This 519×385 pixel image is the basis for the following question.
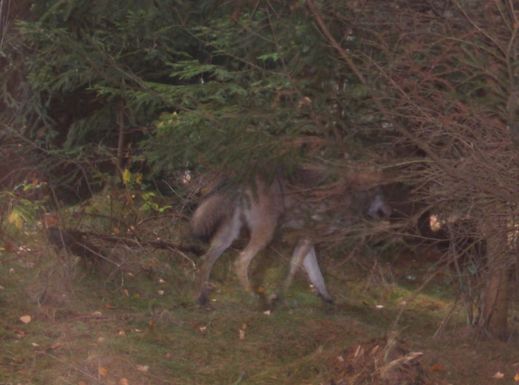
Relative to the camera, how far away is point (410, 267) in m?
12.9

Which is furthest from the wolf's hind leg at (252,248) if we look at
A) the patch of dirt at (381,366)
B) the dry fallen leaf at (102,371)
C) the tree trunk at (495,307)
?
the dry fallen leaf at (102,371)

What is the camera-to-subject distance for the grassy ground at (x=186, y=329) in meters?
7.77

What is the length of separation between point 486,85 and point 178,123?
122 inches

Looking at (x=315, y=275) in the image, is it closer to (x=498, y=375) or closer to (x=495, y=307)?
(x=495, y=307)

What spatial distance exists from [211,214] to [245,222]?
0.39 meters

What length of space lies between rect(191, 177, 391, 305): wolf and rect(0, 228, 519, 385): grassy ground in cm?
34

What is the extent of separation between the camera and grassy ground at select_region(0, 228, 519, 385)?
7.77 metres

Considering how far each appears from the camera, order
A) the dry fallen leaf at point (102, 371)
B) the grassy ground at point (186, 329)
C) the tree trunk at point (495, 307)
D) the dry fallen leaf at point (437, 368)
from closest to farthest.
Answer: the dry fallen leaf at point (102, 371) < the grassy ground at point (186, 329) < the dry fallen leaf at point (437, 368) < the tree trunk at point (495, 307)

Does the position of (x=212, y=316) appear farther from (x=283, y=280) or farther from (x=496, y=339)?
(x=496, y=339)

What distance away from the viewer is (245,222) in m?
10.8

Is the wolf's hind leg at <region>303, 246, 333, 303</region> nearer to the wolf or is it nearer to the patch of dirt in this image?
the wolf

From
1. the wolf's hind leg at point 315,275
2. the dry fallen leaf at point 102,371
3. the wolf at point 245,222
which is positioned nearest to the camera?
the dry fallen leaf at point 102,371

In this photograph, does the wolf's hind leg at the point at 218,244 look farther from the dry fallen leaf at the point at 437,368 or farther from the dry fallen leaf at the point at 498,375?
the dry fallen leaf at the point at 498,375

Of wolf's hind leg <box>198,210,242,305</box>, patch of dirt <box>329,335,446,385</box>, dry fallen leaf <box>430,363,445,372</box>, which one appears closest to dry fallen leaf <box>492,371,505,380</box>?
dry fallen leaf <box>430,363,445,372</box>
